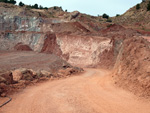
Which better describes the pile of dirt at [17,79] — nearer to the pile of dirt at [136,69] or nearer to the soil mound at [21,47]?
the pile of dirt at [136,69]

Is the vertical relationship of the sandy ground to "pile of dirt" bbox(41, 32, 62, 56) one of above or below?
below

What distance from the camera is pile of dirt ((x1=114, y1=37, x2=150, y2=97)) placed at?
10016 millimetres

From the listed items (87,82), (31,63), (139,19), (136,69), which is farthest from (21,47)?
(136,69)

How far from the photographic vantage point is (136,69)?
11406 millimetres

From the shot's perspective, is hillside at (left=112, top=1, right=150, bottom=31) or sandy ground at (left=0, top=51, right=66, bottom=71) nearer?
sandy ground at (left=0, top=51, right=66, bottom=71)

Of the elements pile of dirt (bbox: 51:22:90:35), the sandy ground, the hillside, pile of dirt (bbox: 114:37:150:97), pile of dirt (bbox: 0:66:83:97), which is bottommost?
the sandy ground

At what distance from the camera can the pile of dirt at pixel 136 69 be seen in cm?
1002

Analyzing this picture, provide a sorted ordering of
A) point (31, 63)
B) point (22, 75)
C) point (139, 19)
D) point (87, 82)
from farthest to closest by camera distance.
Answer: point (139, 19) < point (31, 63) < point (87, 82) < point (22, 75)

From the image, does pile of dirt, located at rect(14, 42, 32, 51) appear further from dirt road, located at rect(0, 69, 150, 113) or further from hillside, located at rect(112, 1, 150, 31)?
dirt road, located at rect(0, 69, 150, 113)

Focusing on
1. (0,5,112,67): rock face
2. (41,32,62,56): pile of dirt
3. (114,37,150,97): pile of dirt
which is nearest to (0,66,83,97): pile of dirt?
(114,37,150,97): pile of dirt

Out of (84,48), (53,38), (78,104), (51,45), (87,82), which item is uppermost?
(53,38)

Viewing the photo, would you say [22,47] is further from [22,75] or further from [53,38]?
[22,75]

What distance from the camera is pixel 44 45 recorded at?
47.6 metres

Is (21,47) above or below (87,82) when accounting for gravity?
above
